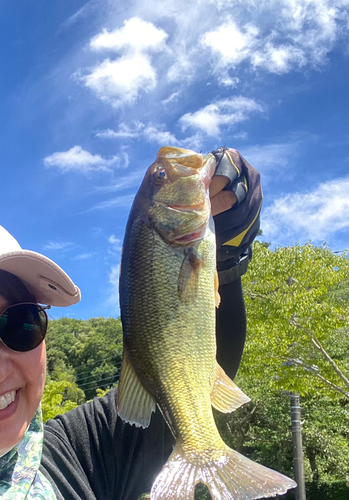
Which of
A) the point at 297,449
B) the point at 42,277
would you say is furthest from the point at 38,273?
the point at 297,449

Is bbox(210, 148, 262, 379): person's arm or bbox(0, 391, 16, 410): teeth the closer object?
bbox(0, 391, 16, 410): teeth

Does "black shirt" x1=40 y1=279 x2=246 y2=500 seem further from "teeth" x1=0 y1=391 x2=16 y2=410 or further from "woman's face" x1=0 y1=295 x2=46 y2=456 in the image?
"teeth" x1=0 y1=391 x2=16 y2=410

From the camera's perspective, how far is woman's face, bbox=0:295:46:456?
1844 mm

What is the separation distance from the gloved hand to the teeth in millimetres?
1117

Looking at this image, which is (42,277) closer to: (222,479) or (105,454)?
(105,454)

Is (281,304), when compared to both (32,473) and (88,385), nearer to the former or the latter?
(32,473)

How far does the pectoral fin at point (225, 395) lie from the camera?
5.34ft

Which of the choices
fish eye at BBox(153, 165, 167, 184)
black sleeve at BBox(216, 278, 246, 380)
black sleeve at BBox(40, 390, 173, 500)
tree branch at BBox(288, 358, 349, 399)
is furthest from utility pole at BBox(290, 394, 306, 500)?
fish eye at BBox(153, 165, 167, 184)

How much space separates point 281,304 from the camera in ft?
38.4

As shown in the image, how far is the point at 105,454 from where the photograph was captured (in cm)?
226

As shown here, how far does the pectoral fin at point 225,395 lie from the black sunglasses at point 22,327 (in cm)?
85

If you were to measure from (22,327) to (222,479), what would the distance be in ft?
3.52

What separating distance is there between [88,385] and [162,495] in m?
50.8

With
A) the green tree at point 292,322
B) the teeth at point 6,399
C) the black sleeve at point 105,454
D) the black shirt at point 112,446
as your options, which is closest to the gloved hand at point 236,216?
the black shirt at point 112,446
